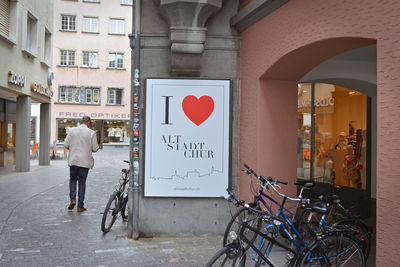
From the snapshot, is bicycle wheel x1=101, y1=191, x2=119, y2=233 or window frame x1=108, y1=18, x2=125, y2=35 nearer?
bicycle wheel x1=101, y1=191, x2=119, y2=233

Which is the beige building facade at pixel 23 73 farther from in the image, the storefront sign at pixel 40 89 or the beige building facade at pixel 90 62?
the beige building facade at pixel 90 62

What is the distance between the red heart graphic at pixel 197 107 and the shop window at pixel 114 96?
31.7 metres

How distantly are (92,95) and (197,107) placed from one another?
31.9 metres

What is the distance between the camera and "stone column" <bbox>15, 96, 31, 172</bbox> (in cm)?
1552

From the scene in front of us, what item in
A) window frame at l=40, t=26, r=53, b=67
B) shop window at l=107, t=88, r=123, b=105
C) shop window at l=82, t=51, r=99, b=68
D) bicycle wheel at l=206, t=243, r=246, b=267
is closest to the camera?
bicycle wheel at l=206, t=243, r=246, b=267

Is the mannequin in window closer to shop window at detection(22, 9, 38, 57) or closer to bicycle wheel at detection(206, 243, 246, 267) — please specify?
A: bicycle wheel at detection(206, 243, 246, 267)

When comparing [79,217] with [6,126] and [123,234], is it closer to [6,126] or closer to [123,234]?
[123,234]

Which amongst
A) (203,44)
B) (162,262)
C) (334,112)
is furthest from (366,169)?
(162,262)

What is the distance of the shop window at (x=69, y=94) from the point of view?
35.9 m

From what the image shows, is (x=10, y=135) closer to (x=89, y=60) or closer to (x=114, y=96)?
(x=114, y=96)

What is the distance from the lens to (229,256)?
3555 millimetres

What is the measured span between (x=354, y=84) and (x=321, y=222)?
574 cm

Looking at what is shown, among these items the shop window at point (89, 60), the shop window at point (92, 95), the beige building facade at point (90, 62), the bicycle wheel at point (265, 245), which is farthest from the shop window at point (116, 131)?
the bicycle wheel at point (265, 245)

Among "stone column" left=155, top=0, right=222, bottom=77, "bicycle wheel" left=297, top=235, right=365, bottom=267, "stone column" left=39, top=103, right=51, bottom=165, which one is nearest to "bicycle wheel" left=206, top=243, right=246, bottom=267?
"bicycle wheel" left=297, top=235, right=365, bottom=267
